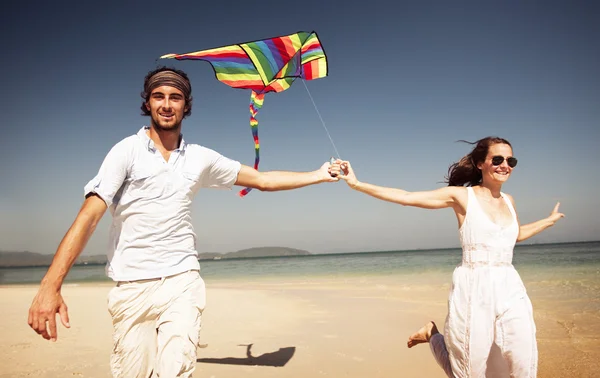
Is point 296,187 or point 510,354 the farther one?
point 296,187

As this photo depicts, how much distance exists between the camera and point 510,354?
3.55 m

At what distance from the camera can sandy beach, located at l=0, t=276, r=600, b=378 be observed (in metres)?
5.56

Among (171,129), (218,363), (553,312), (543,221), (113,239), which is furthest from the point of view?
(553,312)

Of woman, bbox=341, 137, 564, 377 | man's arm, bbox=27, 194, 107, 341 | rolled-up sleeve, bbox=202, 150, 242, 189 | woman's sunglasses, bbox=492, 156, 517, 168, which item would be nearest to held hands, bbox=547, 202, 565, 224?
woman, bbox=341, 137, 564, 377

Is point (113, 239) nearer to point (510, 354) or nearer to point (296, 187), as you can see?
point (296, 187)

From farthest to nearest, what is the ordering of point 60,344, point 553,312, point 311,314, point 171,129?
point 311,314 → point 553,312 → point 60,344 → point 171,129

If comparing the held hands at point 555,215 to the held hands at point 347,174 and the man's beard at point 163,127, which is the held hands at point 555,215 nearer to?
the held hands at point 347,174

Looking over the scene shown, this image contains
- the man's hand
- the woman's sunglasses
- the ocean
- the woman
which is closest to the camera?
the woman

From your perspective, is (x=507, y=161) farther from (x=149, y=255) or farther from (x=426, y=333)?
(x=149, y=255)

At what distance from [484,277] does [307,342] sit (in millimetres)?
3992

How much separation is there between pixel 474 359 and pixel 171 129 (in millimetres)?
3066

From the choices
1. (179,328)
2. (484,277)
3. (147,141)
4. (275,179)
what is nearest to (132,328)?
(179,328)

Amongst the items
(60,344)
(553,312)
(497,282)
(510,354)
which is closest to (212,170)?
(497,282)

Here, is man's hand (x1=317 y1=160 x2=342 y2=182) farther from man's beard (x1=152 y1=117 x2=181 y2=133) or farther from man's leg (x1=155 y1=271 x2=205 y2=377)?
man's leg (x1=155 y1=271 x2=205 y2=377)
